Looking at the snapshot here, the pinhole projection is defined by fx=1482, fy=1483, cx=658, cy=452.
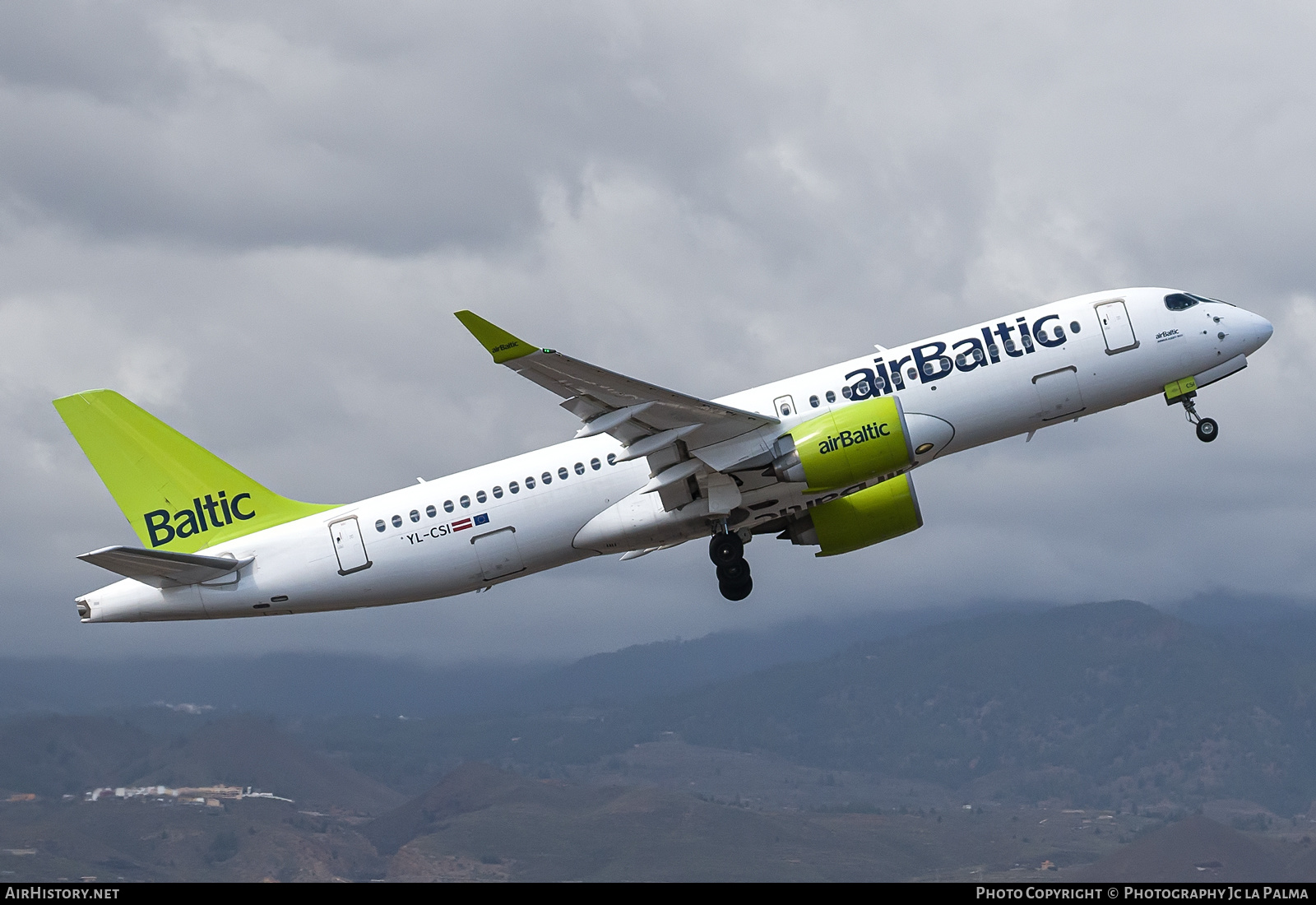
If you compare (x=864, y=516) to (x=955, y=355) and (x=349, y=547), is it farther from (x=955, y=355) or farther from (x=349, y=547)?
(x=349, y=547)

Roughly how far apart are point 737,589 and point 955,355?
912 cm

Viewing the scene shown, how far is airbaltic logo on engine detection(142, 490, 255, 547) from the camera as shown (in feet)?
140

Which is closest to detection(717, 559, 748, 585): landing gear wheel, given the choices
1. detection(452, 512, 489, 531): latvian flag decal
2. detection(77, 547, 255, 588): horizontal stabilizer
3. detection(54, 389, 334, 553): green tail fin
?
detection(452, 512, 489, 531): latvian flag decal

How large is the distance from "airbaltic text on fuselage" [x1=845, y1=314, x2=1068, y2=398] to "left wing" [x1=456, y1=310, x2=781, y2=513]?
2.93 m

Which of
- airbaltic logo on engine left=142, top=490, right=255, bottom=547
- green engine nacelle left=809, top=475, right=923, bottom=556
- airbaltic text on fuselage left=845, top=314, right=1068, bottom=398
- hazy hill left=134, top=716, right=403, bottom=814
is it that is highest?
airbaltic logo on engine left=142, top=490, right=255, bottom=547

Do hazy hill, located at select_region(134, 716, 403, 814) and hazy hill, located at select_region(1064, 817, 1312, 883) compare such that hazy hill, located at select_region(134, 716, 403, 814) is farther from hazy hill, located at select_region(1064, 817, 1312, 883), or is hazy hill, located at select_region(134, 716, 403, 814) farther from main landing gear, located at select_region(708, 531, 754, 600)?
main landing gear, located at select_region(708, 531, 754, 600)

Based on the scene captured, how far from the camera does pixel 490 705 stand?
157 meters

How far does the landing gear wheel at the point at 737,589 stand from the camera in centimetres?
4228

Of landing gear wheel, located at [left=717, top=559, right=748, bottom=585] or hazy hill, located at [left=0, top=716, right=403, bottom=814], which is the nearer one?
landing gear wheel, located at [left=717, top=559, right=748, bottom=585]

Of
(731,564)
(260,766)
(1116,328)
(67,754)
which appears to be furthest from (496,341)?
(260,766)

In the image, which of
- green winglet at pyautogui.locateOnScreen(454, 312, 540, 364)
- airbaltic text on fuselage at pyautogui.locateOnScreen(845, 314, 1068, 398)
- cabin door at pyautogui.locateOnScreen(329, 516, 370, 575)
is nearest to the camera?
green winglet at pyautogui.locateOnScreen(454, 312, 540, 364)

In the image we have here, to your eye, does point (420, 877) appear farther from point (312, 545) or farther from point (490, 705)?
point (490, 705)
